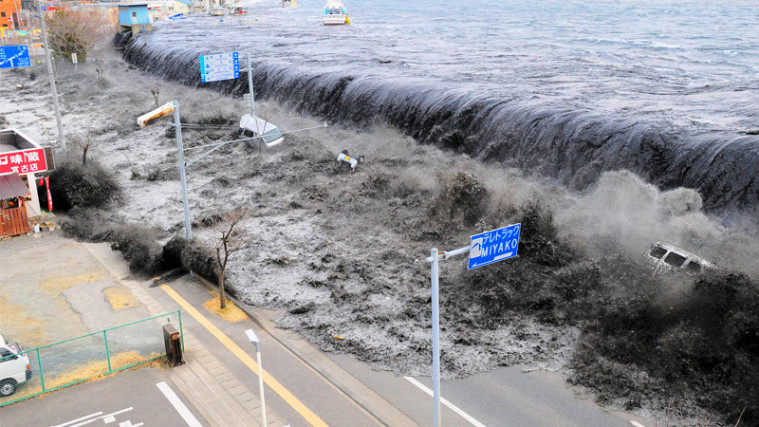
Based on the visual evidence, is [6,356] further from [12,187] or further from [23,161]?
[23,161]

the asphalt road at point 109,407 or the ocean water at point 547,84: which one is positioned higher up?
the ocean water at point 547,84

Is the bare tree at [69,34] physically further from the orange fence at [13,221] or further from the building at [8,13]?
the orange fence at [13,221]

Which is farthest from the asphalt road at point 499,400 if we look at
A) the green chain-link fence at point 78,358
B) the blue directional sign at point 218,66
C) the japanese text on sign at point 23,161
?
the blue directional sign at point 218,66

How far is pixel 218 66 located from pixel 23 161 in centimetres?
1301

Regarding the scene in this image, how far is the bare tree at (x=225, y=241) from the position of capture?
21625mm

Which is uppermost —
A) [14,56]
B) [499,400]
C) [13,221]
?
[14,56]

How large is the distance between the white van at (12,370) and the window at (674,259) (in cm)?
1919

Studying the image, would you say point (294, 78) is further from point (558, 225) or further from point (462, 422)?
point (462, 422)

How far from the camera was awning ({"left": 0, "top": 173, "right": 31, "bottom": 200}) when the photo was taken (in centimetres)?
2745

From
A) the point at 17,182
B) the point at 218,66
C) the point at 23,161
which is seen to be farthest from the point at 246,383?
the point at 218,66

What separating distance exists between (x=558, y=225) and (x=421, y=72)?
93.2 feet

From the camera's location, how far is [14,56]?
102ft

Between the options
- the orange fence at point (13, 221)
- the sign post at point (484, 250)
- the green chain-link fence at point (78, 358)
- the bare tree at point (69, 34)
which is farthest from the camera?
the bare tree at point (69, 34)

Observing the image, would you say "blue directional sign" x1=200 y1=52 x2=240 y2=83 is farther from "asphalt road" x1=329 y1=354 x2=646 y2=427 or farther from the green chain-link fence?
"asphalt road" x1=329 y1=354 x2=646 y2=427
